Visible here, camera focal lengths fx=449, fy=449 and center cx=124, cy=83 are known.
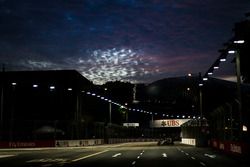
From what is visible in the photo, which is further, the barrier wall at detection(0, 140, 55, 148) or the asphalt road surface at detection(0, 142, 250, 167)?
the barrier wall at detection(0, 140, 55, 148)

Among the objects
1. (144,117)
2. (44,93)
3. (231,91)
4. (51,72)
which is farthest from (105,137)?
(144,117)

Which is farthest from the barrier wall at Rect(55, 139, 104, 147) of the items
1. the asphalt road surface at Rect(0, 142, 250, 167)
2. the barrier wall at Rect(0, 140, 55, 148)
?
the asphalt road surface at Rect(0, 142, 250, 167)

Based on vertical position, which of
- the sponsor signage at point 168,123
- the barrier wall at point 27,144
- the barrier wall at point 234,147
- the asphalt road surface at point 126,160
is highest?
the sponsor signage at point 168,123

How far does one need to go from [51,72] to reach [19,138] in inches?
2436

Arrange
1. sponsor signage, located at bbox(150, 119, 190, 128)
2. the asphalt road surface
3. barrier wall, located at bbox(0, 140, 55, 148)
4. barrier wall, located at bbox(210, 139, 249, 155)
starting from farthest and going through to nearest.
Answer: sponsor signage, located at bbox(150, 119, 190, 128) → barrier wall, located at bbox(0, 140, 55, 148) → barrier wall, located at bbox(210, 139, 249, 155) → the asphalt road surface

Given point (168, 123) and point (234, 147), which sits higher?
point (168, 123)

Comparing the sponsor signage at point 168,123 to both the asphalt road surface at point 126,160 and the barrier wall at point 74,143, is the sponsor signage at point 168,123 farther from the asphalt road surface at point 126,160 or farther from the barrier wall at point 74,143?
the asphalt road surface at point 126,160

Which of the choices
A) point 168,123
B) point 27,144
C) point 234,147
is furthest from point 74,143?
point 168,123

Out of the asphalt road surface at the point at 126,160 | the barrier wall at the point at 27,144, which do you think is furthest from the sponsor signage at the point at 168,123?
the asphalt road surface at the point at 126,160

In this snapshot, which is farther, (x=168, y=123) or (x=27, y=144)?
(x=168, y=123)

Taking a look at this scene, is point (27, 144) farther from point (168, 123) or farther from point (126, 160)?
point (168, 123)

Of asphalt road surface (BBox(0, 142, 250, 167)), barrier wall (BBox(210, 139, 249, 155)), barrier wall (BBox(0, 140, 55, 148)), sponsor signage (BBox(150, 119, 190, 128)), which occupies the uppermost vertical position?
sponsor signage (BBox(150, 119, 190, 128))

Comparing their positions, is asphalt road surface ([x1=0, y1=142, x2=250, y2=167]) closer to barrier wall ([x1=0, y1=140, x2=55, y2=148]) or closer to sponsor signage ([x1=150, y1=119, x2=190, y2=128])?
barrier wall ([x1=0, y1=140, x2=55, y2=148])

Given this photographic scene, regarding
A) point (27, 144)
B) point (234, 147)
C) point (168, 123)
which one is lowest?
point (234, 147)
